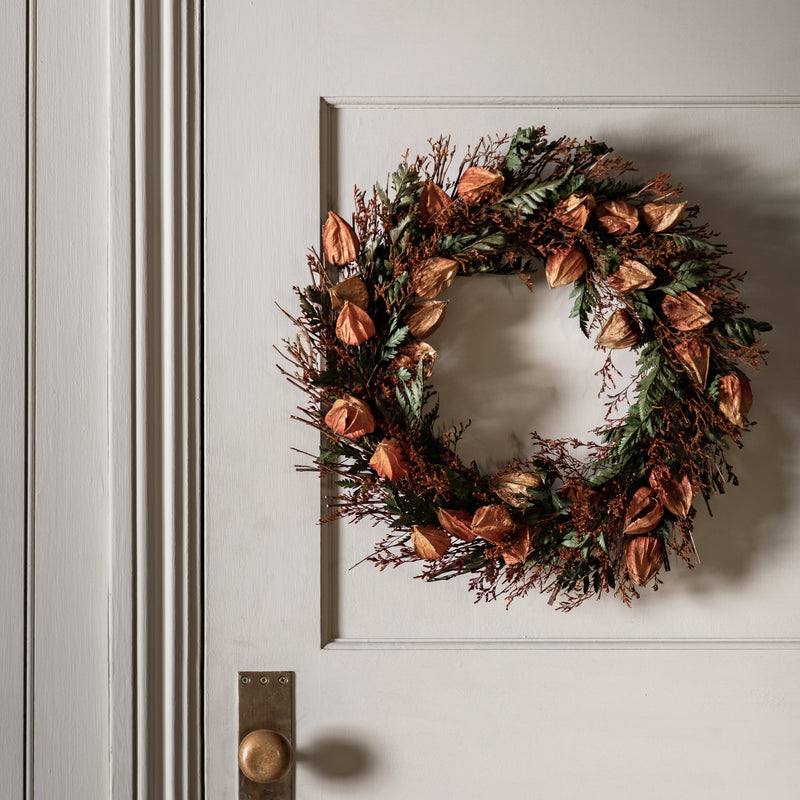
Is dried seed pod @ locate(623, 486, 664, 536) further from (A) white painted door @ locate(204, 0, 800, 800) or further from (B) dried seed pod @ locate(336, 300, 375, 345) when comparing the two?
(B) dried seed pod @ locate(336, 300, 375, 345)

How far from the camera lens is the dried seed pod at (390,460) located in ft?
2.59

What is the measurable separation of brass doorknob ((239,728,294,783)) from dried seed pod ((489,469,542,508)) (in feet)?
1.26

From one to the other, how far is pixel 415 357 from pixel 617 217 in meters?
0.27

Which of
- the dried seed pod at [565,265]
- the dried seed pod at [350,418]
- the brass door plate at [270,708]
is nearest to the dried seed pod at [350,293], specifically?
the dried seed pod at [350,418]

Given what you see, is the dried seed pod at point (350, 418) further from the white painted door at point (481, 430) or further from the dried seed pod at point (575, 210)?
the dried seed pod at point (575, 210)

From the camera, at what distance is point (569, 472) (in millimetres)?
868

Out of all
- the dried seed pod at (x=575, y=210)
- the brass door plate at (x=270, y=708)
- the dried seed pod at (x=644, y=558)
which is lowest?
the brass door plate at (x=270, y=708)

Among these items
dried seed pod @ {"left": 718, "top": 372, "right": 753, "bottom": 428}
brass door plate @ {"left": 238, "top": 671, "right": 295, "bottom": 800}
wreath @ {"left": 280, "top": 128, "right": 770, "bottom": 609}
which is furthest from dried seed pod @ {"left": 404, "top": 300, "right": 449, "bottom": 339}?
brass door plate @ {"left": 238, "top": 671, "right": 295, "bottom": 800}

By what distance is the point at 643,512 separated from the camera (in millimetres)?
815

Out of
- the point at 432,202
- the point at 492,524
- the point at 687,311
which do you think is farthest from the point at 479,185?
the point at 492,524

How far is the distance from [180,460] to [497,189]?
480mm

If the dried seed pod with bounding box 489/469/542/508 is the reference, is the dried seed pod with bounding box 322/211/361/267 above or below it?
above

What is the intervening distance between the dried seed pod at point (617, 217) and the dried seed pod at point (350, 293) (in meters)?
0.27

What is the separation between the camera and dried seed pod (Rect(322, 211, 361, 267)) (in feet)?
2.71
